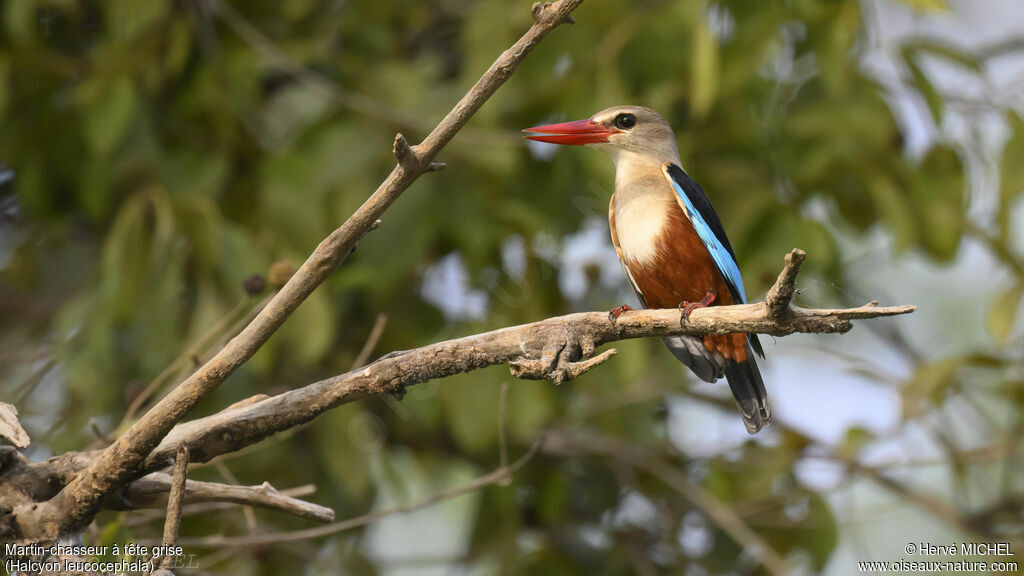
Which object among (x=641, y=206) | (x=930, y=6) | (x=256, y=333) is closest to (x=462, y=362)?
(x=256, y=333)

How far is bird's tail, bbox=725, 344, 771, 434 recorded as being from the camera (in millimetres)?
2764

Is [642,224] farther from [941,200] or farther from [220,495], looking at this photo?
[941,200]

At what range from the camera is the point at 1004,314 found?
361 cm

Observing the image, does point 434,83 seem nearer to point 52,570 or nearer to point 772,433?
point 772,433

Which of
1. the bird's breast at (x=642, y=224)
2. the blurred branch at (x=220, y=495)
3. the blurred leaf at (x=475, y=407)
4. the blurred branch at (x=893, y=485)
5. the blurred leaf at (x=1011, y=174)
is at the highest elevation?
the blurred branch at (x=220, y=495)

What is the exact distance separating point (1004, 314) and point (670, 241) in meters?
1.48

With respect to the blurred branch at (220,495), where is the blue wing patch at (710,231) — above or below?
below

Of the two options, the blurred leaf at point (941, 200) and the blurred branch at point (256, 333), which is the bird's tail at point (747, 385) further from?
the blurred leaf at point (941, 200)

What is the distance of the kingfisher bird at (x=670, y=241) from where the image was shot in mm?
2766

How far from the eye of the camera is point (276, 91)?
4664mm

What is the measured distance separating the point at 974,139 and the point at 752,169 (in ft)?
3.10

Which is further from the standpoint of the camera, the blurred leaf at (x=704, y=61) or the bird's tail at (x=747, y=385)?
the blurred leaf at (x=704, y=61)

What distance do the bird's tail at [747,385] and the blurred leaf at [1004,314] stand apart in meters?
1.31

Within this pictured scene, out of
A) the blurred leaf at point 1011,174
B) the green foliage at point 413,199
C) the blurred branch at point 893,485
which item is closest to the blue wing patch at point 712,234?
the green foliage at point 413,199
